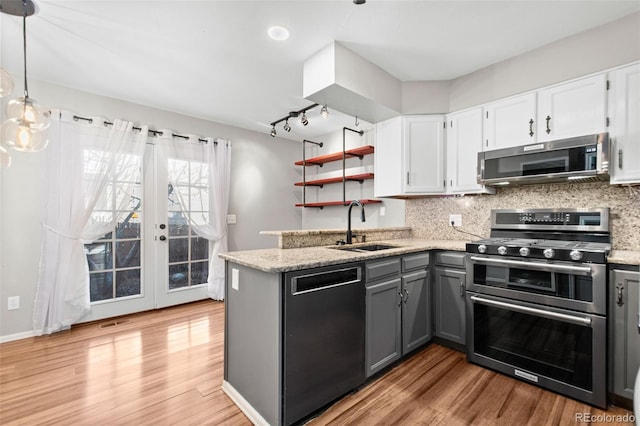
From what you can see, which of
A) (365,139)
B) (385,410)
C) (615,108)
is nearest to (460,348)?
(385,410)

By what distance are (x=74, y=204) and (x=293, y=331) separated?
2.99m

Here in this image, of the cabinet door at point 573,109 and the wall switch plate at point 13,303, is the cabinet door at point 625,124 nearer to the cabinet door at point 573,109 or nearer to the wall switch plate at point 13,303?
the cabinet door at point 573,109

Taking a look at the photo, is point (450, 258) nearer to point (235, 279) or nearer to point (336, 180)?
point (235, 279)

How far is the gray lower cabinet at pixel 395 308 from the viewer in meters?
2.08

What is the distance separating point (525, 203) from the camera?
108 inches

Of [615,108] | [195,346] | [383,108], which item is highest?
[383,108]

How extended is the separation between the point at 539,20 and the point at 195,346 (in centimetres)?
393

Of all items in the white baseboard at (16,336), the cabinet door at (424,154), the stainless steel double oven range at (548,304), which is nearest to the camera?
the stainless steel double oven range at (548,304)

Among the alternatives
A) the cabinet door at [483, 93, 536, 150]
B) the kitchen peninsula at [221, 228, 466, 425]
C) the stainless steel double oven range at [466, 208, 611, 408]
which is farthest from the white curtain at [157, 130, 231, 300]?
the cabinet door at [483, 93, 536, 150]

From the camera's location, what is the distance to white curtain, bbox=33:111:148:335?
2.98 metres

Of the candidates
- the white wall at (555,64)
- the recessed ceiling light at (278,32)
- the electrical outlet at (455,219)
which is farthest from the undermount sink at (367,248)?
→ the recessed ceiling light at (278,32)

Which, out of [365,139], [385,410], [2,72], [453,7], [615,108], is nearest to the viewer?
[2,72]

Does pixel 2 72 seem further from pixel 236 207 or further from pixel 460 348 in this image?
pixel 460 348

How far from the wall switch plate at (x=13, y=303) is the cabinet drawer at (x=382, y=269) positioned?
3.47 m
